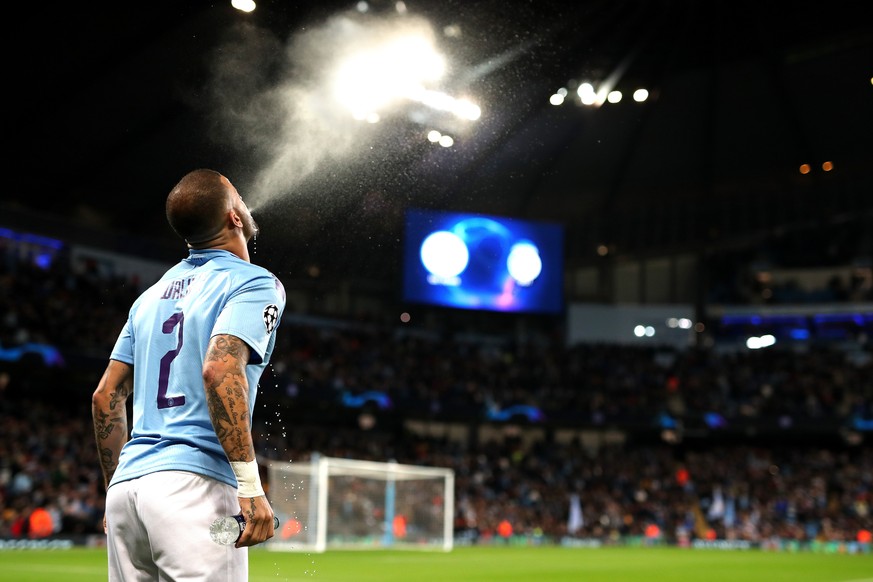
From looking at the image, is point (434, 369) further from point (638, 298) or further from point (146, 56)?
point (146, 56)

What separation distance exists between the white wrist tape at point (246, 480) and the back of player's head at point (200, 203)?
0.90 meters

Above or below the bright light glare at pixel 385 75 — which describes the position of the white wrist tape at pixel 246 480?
below

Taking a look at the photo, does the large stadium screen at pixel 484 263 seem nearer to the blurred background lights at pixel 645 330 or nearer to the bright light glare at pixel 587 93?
the bright light glare at pixel 587 93

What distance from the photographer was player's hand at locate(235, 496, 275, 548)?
3.17 meters

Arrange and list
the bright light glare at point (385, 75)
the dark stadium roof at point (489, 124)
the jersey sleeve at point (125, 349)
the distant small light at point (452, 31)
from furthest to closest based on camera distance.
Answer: the distant small light at point (452, 31)
the bright light glare at point (385, 75)
the dark stadium roof at point (489, 124)
the jersey sleeve at point (125, 349)

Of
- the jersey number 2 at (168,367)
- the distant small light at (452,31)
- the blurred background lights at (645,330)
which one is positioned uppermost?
the distant small light at (452,31)

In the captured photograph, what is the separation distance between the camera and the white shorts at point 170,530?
10.5ft

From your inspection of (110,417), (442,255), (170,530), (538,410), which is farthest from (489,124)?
(538,410)

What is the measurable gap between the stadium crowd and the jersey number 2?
22.8m

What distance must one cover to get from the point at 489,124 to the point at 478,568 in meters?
7.91

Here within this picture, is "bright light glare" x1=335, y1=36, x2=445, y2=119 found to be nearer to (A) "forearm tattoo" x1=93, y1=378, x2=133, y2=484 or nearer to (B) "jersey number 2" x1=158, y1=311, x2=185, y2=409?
(A) "forearm tattoo" x1=93, y1=378, x2=133, y2=484

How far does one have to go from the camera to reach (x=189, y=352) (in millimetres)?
3445

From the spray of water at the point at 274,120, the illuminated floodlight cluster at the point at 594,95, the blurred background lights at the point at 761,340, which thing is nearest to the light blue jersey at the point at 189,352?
the spray of water at the point at 274,120

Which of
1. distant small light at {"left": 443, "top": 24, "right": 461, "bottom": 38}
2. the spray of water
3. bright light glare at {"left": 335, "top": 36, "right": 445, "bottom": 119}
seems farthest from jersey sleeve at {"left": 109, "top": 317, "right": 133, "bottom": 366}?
distant small light at {"left": 443, "top": 24, "right": 461, "bottom": 38}
